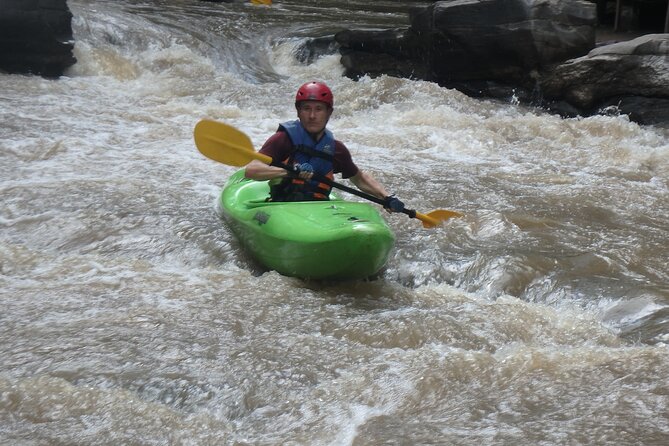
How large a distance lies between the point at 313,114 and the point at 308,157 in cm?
22

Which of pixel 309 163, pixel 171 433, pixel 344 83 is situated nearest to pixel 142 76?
pixel 344 83

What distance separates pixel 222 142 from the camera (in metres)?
4.26

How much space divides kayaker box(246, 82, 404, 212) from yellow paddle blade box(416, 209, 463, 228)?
0.26m

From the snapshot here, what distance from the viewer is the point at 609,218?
5.00 metres

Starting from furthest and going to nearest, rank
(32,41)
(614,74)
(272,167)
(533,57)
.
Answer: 1. (32,41)
2. (533,57)
3. (614,74)
4. (272,167)

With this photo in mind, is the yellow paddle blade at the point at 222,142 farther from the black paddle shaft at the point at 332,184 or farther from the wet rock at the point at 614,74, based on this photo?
the wet rock at the point at 614,74

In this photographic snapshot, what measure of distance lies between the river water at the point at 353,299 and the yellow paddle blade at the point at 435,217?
0.45 ft

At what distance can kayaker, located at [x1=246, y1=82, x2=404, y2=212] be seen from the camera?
12.7ft

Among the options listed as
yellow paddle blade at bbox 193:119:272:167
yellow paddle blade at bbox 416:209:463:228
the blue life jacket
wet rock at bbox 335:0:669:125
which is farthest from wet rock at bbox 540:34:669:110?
yellow paddle blade at bbox 193:119:272:167

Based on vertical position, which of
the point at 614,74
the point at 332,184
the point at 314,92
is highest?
the point at 314,92

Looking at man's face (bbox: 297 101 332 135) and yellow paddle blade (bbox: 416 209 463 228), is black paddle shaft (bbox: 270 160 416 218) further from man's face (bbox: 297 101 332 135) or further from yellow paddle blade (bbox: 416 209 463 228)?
man's face (bbox: 297 101 332 135)

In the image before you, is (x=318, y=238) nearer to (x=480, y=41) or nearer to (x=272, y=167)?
(x=272, y=167)

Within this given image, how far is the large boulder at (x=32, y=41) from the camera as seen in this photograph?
29.2ft

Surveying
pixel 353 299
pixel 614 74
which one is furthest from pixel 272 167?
pixel 614 74
